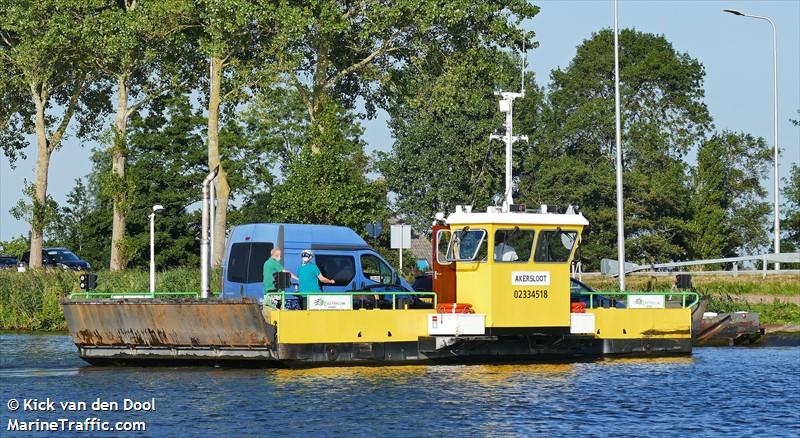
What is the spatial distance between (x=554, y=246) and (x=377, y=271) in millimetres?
5225

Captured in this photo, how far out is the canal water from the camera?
23000mm

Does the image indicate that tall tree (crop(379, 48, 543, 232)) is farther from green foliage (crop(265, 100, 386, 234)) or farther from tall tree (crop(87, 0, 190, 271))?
green foliage (crop(265, 100, 386, 234))

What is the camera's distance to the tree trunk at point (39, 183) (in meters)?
67.1

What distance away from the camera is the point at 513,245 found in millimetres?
31859

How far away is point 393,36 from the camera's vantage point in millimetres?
59344

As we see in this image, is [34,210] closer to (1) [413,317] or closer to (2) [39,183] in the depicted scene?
→ (2) [39,183]

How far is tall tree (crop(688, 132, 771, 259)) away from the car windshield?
3340 centimetres

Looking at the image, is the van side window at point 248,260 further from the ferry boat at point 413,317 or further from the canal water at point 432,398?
the canal water at point 432,398

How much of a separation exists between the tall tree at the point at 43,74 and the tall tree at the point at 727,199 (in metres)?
34.0

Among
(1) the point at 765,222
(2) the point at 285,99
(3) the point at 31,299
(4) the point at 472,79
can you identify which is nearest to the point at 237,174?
(2) the point at 285,99

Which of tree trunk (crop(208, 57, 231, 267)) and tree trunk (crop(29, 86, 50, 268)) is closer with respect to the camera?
tree trunk (crop(208, 57, 231, 267))

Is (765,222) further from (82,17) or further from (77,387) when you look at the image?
(77,387)

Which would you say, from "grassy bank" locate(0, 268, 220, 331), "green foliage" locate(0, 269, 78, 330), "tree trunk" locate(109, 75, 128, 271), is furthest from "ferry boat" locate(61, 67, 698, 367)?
"tree trunk" locate(109, 75, 128, 271)

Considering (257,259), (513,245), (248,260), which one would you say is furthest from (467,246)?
(248,260)
